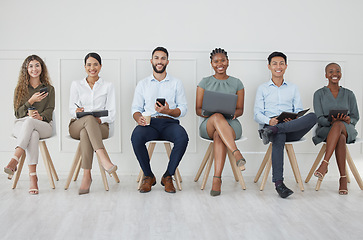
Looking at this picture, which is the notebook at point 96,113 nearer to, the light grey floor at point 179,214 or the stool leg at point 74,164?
the stool leg at point 74,164

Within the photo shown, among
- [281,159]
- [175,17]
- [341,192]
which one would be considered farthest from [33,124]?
[341,192]

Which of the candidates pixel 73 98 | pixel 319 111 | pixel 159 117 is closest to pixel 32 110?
pixel 73 98

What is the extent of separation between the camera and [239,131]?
3525 millimetres

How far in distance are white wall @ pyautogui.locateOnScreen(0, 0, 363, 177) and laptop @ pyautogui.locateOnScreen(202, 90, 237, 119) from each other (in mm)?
656

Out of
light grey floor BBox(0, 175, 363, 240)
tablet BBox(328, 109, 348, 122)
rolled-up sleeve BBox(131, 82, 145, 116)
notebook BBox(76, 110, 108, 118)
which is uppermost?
rolled-up sleeve BBox(131, 82, 145, 116)

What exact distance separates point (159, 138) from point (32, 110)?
1.17 m

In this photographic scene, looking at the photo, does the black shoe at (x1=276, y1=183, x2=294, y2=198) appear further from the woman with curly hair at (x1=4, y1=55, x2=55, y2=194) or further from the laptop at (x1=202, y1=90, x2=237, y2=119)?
the woman with curly hair at (x1=4, y1=55, x2=55, y2=194)

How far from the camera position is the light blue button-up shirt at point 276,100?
12.2 ft

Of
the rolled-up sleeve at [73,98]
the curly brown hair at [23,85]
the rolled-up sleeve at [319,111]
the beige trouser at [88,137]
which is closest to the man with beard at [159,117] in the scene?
the beige trouser at [88,137]

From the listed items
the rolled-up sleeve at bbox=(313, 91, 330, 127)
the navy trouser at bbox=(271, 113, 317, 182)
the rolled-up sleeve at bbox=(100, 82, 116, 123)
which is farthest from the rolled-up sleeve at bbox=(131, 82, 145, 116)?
the rolled-up sleeve at bbox=(313, 91, 330, 127)

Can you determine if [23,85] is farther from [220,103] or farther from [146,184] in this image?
[220,103]

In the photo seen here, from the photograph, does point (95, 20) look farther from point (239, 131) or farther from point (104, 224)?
point (104, 224)

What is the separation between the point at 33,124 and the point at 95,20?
1.34 m

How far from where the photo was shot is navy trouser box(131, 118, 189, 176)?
3.34 m
